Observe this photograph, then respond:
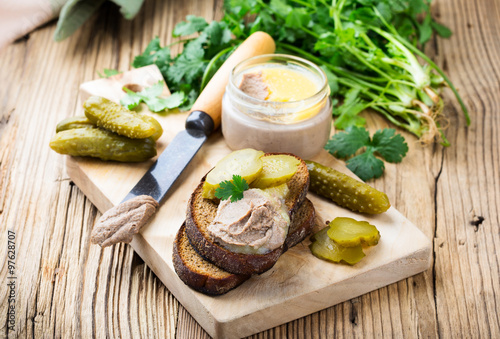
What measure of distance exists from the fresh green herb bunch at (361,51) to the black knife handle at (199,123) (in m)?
1.08

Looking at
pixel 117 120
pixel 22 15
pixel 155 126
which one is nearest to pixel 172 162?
pixel 155 126

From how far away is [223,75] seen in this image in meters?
4.01

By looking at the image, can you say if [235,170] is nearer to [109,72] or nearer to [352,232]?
[352,232]

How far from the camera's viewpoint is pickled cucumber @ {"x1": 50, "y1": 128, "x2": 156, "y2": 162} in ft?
11.7

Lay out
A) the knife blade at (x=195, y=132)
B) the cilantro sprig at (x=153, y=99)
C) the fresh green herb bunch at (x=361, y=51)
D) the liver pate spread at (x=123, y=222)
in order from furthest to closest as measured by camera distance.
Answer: the fresh green herb bunch at (x=361, y=51), the cilantro sprig at (x=153, y=99), the knife blade at (x=195, y=132), the liver pate spread at (x=123, y=222)

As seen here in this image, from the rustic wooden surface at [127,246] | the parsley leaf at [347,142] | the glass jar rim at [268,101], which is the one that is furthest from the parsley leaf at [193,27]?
the parsley leaf at [347,142]

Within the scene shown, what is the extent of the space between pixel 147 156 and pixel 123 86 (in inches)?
36.8

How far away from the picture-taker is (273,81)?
3.77m

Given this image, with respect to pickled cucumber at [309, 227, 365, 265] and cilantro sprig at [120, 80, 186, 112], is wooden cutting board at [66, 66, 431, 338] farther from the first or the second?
cilantro sprig at [120, 80, 186, 112]

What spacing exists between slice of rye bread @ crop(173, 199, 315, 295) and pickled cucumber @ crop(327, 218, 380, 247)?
6.4 inches

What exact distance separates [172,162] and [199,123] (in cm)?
38

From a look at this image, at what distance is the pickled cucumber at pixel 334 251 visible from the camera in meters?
2.96

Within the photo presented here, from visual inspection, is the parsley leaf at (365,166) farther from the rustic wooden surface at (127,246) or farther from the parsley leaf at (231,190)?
the parsley leaf at (231,190)

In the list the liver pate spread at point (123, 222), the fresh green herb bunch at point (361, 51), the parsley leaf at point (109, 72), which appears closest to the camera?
the liver pate spread at point (123, 222)
